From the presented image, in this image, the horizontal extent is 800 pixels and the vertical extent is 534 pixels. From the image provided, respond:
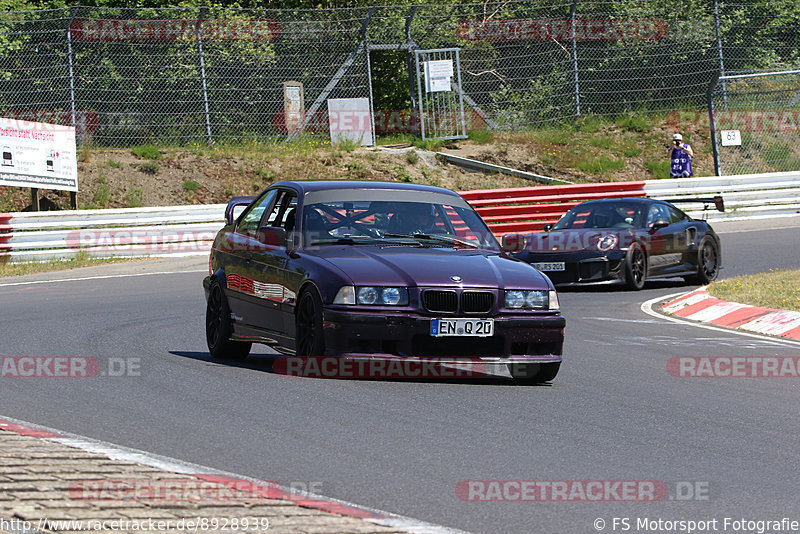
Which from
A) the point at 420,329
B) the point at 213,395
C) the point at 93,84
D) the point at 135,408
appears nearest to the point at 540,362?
the point at 420,329

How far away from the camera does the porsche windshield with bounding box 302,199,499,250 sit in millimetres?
9281

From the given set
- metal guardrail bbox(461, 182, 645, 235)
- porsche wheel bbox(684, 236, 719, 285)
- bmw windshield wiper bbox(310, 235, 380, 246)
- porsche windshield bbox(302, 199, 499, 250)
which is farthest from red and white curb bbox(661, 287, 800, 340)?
metal guardrail bbox(461, 182, 645, 235)

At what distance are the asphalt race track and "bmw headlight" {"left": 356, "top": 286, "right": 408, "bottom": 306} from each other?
1.84 ft

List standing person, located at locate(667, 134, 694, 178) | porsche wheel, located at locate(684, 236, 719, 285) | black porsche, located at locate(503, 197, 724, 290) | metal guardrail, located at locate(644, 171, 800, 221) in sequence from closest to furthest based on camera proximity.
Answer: black porsche, located at locate(503, 197, 724, 290), porsche wheel, located at locate(684, 236, 719, 285), metal guardrail, located at locate(644, 171, 800, 221), standing person, located at locate(667, 134, 694, 178)

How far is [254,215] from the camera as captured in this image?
10375 mm

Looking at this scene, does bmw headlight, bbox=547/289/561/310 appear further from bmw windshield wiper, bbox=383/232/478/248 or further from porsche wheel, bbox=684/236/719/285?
porsche wheel, bbox=684/236/719/285

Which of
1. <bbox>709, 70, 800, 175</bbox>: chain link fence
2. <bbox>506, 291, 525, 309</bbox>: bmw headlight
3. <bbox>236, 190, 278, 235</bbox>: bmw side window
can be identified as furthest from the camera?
<bbox>709, 70, 800, 175</bbox>: chain link fence

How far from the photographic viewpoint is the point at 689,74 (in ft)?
95.3

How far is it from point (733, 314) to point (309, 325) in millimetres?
6582

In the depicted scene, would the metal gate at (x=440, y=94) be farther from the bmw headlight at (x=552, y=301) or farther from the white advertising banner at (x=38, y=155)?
the bmw headlight at (x=552, y=301)

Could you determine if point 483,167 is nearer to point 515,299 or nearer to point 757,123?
point 757,123

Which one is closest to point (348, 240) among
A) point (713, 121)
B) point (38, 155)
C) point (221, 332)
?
point (221, 332)

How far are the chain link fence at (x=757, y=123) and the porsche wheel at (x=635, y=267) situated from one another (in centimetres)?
1160

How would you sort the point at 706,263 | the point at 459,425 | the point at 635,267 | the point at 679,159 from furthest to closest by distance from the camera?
the point at 679,159
the point at 706,263
the point at 635,267
the point at 459,425
